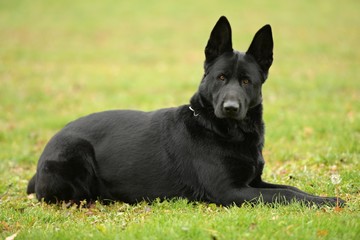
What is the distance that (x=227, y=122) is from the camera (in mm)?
5121

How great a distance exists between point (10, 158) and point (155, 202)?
158 inches

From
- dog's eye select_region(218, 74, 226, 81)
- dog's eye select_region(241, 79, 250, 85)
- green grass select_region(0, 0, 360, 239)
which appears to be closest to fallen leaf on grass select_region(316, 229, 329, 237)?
green grass select_region(0, 0, 360, 239)

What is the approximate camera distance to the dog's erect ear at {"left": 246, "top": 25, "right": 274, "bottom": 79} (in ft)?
17.1

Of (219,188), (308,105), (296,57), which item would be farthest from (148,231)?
(296,57)

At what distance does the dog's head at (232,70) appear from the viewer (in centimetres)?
496

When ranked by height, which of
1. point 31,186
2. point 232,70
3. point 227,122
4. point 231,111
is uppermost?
point 232,70

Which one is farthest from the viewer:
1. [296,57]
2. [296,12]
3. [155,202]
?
[296,12]

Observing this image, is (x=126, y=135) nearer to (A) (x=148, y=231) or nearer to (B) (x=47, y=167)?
(B) (x=47, y=167)

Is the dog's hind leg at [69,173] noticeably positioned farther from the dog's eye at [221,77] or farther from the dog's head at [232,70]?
the dog's eye at [221,77]

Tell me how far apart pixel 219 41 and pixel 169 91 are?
8.70m

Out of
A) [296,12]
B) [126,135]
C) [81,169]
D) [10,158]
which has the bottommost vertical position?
[10,158]

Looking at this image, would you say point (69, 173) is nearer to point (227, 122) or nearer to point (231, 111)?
point (227, 122)

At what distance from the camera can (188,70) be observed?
1741cm

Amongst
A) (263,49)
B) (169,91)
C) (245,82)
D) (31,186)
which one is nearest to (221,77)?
(245,82)
